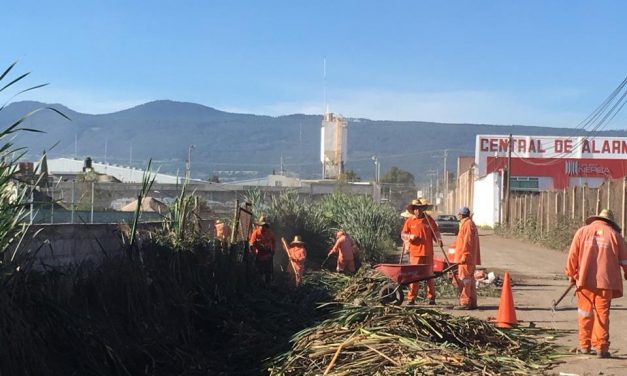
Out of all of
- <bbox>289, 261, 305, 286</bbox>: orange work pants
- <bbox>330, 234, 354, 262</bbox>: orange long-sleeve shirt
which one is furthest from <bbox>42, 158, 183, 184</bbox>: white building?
<bbox>289, 261, 305, 286</bbox>: orange work pants

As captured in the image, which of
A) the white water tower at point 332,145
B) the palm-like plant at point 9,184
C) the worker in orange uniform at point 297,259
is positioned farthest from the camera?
the white water tower at point 332,145

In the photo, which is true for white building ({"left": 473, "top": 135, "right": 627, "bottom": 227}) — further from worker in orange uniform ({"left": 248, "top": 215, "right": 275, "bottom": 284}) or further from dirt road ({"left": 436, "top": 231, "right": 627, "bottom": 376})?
worker in orange uniform ({"left": 248, "top": 215, "right": 275, "bottom": 284})

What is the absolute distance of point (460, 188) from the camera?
8481 centimetres

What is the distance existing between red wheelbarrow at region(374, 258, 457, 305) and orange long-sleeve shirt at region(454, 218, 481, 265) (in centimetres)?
28

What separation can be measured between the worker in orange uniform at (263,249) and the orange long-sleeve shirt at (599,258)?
230 inches

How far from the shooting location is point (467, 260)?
13.1m

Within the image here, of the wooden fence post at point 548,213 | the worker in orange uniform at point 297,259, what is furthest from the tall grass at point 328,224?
the wooden fence post at point 548,213

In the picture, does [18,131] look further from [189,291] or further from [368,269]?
[368,269]

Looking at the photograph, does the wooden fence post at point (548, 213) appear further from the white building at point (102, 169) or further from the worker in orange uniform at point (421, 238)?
the white building at point (102, 169)

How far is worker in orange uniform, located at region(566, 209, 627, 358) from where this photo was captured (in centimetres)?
902

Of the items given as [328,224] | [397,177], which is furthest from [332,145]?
[328,224]

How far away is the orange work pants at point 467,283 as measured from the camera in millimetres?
13039

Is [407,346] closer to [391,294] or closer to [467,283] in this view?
[391,294]

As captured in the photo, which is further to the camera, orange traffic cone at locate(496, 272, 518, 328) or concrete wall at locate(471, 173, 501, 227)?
concrete wall at locate(471, 173, 501, 227)
